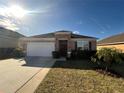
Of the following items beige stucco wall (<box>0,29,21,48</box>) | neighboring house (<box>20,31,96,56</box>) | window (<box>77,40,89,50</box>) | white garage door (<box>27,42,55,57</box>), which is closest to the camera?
neighboring house (<box>20,31,96,56</box>)

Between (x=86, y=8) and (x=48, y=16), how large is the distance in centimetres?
504

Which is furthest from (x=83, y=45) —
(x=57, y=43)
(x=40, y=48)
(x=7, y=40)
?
(x=7, y=40)

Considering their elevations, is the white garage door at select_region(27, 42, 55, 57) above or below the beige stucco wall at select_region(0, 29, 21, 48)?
below

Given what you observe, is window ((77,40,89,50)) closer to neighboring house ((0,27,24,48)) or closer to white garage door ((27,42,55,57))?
white garage door ((27,42,55,57))

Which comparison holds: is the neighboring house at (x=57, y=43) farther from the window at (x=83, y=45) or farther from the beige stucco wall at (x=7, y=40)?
the beige stucco wall at (x=7, y=40)

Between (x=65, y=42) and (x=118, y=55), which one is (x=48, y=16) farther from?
(x=118, y=55)

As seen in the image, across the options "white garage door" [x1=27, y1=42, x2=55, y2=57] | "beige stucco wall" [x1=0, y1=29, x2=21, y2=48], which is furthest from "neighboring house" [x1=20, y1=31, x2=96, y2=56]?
"beige stucco wall" [x1=0, y1=29, x2=21, y2=48]

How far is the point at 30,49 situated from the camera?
2153 centimetres

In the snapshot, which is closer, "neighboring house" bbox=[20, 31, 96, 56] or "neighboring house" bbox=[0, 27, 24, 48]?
"neighboring house" bbox=[20, 31, 96, 56]

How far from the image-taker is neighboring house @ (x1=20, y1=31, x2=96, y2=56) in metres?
20.5

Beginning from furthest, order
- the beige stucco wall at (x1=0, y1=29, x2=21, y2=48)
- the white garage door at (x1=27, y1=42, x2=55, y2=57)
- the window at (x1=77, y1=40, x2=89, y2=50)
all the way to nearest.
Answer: the beige stucco wall at (x1=0, y1=29, x2=21, y2=48), the white garage door at (x1=27, y1=42, x2=55, y2=57), the window at (x1=77, y1=40, x2=89, y2=50)

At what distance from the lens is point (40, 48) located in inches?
835

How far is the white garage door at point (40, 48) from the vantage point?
68.6ft

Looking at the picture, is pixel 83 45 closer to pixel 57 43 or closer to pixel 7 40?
pixel 57 43
